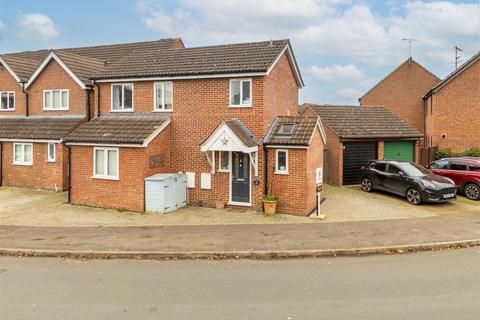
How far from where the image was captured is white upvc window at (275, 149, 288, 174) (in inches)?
581

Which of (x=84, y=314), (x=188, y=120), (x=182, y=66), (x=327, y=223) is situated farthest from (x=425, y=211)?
(x=84, y=314)

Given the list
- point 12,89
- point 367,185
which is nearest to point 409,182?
point 367,185

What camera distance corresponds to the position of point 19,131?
20.8 meters

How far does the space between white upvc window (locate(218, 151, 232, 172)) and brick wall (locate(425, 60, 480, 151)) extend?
56.1 feet

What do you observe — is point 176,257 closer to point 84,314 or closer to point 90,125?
point 84,314

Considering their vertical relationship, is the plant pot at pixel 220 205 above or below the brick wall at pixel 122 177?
below

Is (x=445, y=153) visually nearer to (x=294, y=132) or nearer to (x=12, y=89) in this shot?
(x=294, y=132)

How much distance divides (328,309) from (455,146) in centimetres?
2308

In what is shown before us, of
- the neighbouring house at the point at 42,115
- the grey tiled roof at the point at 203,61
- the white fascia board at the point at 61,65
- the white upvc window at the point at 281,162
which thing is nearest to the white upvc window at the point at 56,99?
the neighbouring house at the point at 42,115

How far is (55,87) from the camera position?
21391 millimetres

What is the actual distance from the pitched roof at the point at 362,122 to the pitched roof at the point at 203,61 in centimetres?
605

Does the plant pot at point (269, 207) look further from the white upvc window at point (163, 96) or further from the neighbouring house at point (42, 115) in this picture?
the neighbouring house at point (42, 115)

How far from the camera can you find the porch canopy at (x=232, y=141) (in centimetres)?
1429

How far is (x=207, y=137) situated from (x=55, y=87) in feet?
35.5
